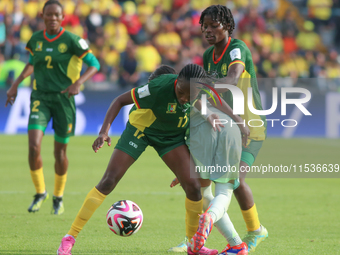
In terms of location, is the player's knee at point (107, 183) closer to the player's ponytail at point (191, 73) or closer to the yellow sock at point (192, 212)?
the yellow sock at point (192, 212)

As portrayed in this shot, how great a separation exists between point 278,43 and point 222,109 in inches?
632

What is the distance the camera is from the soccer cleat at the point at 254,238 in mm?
4824

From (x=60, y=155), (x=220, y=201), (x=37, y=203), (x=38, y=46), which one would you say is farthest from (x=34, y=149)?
(x=220, y=201)

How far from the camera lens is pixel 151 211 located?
6684mm

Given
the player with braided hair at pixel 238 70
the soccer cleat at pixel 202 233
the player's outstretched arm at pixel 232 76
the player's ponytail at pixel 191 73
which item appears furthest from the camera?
the player with braided hair at pixel 238 70

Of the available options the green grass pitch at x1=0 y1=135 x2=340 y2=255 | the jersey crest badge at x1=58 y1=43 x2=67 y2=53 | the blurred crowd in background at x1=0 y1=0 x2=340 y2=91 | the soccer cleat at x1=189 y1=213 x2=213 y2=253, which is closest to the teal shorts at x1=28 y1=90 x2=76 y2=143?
the jersey crest badge at x1=58 y1=43 x2=67 y2=53

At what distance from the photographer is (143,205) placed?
7039 millimetres

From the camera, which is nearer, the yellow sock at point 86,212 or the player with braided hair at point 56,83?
the yellow sock at point 86,212

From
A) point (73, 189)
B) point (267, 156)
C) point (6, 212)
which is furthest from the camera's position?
point (267, 156)

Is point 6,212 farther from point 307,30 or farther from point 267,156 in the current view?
point 307,30

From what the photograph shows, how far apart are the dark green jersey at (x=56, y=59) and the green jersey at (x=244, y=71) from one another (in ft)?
8.20

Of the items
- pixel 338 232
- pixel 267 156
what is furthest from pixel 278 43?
pixel 338 232

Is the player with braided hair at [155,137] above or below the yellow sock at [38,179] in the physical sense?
above

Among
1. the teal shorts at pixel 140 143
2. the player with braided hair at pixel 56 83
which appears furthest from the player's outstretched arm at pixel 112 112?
the player with braided hair at pixel 56 83
